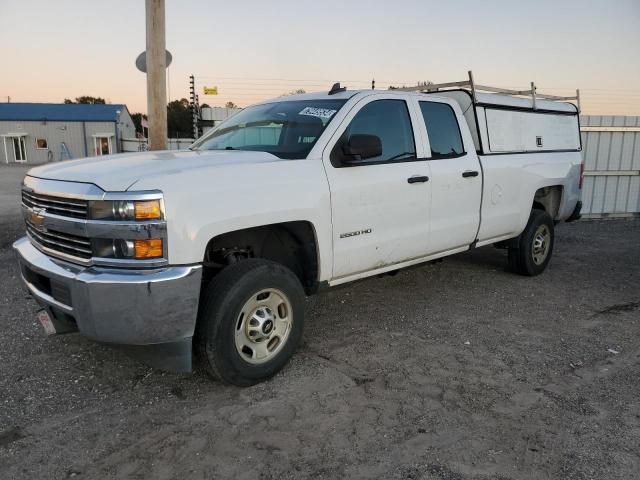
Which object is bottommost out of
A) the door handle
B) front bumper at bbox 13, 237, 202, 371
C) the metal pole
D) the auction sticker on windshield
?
front bumper at bbox 13, 237, 202, 371

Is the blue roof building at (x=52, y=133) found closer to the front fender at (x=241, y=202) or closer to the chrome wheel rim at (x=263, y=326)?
the front fender at (x=241, y=202)

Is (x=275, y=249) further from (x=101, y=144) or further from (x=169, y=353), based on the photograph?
(x=101, y=144)

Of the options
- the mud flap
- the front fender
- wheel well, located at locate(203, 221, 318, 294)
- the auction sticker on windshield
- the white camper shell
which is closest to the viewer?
the front fender

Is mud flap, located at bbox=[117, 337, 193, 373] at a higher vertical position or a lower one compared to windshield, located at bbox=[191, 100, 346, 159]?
lower

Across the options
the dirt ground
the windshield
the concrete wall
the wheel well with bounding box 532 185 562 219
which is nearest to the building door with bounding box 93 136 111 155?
the concrete wall

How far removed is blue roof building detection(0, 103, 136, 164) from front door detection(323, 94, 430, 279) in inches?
1698

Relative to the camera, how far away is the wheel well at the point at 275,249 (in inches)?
138

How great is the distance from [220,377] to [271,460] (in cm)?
78

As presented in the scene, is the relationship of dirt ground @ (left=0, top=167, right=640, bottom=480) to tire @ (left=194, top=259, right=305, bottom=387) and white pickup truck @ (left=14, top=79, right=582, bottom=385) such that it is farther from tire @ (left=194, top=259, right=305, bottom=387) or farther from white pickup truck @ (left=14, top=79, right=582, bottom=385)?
white pickup truck @ (left=14, top=79, right=582, bottom=385)

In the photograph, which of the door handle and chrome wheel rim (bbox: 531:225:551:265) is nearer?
the door handle

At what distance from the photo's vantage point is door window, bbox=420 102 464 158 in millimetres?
4727

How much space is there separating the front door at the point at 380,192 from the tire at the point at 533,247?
2.07m

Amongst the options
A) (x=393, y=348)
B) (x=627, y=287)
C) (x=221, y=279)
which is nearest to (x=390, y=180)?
(x=393, y=348)

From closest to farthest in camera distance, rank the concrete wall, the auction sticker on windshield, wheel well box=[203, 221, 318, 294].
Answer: wheel well box=[203, 221, 318, 294], the auction sticker on windshield, the concrete wall
